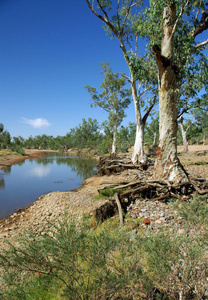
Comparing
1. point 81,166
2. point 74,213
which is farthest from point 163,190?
point 81,166

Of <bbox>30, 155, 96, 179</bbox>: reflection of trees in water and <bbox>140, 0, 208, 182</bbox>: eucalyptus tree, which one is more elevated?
<bbox>140, 0, 208, 182</bbox>: eucalyptus tree

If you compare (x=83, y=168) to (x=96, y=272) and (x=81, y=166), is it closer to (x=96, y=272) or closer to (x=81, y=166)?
(x=81, y=166)

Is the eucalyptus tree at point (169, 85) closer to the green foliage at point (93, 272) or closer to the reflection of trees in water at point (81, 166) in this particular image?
the green foliage at point (93, 272)

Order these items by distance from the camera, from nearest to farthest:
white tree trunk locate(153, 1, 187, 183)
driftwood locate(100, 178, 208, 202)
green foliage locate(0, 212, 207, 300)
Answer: green foliage locate(0, 212, 207, 300)
driftwood locate(100, 178, 208, 202)
white tree trunk locate(153, 1, 187, 183)

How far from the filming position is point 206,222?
12.1 ft

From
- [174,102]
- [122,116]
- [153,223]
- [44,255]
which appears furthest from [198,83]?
[122,116]

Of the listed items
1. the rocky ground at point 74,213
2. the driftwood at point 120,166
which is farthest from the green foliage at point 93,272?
the driftwood at point 120,166

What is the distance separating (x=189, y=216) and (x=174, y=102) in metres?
4.00

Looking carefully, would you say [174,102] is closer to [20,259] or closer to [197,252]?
[197,252]

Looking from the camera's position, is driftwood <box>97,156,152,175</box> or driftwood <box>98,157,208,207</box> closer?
driftwood <box>98,157,208,207</box>

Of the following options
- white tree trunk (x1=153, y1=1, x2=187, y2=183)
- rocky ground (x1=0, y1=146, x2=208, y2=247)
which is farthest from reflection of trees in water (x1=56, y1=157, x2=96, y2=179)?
white tree trunk (x1=153, y1=1, x2=187, y2=183)

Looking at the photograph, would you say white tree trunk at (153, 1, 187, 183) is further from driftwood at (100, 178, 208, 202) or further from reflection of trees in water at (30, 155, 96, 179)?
reflection of trees in water at (30, 155, 96, 179)

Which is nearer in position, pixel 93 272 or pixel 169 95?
pixel 93 272

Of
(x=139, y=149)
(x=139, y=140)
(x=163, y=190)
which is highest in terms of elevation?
(x=139, y=140)
